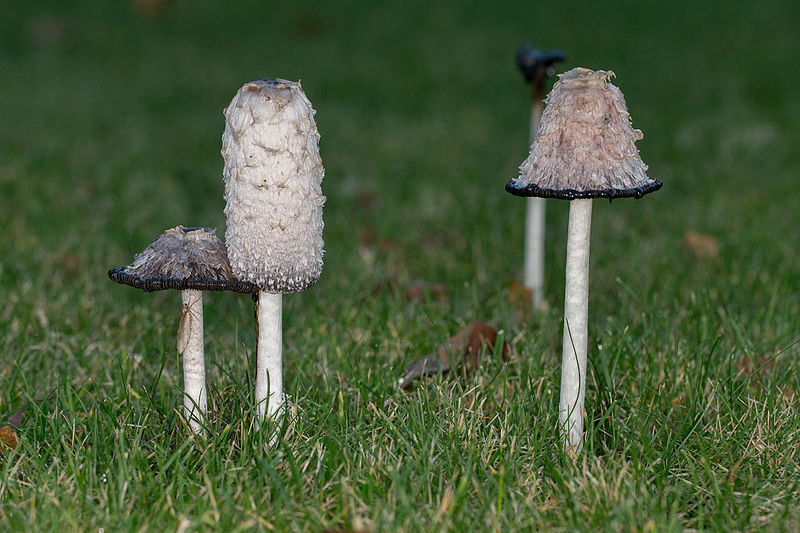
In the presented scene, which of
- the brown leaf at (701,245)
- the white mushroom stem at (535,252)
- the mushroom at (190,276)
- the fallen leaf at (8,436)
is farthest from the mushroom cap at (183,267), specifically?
the brown leaf at (701,245)

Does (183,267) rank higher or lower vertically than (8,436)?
higher

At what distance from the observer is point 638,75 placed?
32.9 ft

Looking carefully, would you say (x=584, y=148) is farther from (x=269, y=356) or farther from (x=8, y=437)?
(x=8, y=437)

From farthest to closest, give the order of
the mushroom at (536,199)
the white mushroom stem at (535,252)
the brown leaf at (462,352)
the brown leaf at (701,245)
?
the brown leaf at (701,245) < the white mushroom stem at (535,252) < the mushroom at (536,199) < the brown leaf at (462,352)

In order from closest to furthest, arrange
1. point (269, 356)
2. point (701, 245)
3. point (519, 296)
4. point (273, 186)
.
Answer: point (273, 186) → point (269, 356) → point (519, 296) → point (701, 245)

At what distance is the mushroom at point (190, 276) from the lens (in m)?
2.67

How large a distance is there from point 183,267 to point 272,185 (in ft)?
1.27

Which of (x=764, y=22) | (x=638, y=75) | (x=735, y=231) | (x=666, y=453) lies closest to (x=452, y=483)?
(x=666, y=453)

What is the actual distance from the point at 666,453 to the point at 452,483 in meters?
0.74

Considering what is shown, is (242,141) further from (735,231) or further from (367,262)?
(735,231)

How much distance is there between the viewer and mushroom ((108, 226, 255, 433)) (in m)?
2.67

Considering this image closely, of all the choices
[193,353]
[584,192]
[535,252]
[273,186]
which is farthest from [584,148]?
[535,252]

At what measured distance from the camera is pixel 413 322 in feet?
13.2

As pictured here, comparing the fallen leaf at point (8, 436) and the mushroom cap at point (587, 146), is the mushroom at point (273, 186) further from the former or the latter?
the fallen leaf at point (8, 436)
